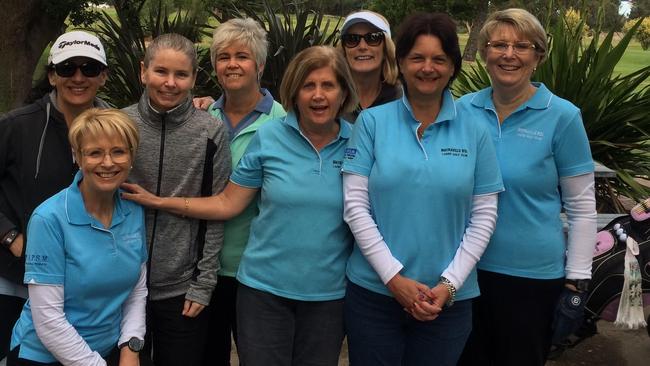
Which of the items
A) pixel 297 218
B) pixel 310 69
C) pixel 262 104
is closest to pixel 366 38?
pixel 262 104

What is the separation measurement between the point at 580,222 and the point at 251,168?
4.61ft

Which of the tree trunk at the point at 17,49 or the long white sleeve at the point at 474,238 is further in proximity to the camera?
the tree trunk at the point at 17,49

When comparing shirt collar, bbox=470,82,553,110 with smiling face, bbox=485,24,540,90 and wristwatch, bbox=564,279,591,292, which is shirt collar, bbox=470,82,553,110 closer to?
smiling face, bbox=485,24,540,90

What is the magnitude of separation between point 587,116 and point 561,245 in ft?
11.9

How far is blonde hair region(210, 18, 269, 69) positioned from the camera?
2.88 meters

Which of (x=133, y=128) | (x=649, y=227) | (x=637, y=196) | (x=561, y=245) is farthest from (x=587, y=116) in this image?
(x=133, y=128)

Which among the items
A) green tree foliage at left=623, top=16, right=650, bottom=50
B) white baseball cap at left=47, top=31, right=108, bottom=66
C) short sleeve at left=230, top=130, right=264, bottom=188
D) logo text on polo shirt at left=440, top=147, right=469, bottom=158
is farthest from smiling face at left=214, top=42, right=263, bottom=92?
green tree foliage at left=623, top=16, right=650, bottom=50

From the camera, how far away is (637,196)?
5676 mm

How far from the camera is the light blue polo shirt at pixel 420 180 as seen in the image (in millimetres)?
2375

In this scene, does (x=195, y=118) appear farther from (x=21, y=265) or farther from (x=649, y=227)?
(x=649, y=227)

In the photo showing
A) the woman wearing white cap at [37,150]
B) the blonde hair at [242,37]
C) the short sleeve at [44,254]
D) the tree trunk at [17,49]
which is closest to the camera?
the short sleeve at [44,254]

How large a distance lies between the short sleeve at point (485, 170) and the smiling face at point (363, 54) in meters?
1.00

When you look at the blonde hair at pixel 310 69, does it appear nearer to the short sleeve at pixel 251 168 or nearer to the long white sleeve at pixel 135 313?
the short sleeve at pixel 251 168

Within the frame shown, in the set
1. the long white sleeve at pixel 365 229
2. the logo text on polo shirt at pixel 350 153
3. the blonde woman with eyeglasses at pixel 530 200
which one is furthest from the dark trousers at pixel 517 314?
the logo text on polo shirt at pixel 350 153
